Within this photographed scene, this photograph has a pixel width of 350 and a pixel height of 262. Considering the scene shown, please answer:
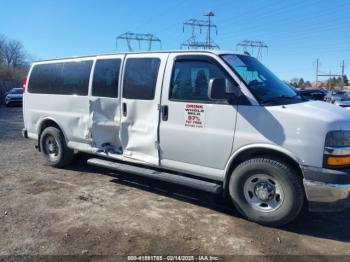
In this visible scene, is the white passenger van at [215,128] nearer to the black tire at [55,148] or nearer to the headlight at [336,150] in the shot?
the headlight at [336,150]

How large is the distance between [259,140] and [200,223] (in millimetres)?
1321

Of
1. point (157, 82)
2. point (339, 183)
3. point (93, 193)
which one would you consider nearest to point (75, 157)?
point (93, 193)

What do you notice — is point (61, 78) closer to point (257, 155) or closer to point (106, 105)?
point (106, 105)

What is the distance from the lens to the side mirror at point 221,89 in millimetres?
4641

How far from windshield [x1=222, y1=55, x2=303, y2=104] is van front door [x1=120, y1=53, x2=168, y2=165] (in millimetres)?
1156

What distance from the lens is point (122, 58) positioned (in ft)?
20.0

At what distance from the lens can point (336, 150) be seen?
4145mm

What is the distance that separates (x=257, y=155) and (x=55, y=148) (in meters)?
4.50

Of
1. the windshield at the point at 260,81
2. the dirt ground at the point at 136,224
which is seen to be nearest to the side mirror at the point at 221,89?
the windshield at the point at 260,81

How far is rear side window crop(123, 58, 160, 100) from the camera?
560cm

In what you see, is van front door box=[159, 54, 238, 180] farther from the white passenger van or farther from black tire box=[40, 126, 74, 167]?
black tire box=[40, 126, 74, 167]

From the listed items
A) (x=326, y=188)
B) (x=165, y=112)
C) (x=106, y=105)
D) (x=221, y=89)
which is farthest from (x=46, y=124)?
(x=326, y=188)

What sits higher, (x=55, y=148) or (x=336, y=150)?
(x=336, y=150)

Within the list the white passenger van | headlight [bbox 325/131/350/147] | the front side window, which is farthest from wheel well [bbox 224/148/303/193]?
the front side window
